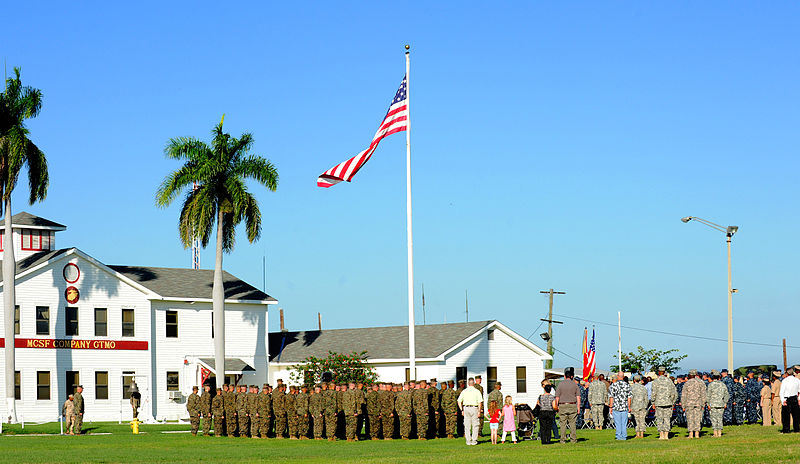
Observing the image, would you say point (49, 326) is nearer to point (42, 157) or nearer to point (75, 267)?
point (75, 267)

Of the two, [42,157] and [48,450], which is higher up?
[42,157]

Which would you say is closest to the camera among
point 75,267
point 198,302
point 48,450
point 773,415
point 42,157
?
point 48,450

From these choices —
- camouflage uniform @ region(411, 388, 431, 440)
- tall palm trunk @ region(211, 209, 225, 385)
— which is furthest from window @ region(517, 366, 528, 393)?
camouflage uniform @ region(411, 388, 431, 440)

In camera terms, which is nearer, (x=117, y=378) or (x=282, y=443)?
(x=282, y=443)

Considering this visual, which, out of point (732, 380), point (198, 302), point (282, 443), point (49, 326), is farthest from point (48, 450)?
point (198, 302)

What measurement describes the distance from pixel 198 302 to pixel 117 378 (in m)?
5.41

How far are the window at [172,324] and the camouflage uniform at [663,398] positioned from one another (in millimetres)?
31963

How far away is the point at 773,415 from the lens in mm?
32281

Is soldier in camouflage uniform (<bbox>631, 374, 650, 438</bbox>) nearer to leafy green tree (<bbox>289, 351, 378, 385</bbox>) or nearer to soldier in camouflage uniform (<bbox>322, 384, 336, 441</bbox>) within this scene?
soldier in camouflage uniform (<bbox>322, 384, 336, 441</bbox>)

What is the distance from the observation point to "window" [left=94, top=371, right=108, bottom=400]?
166 ft

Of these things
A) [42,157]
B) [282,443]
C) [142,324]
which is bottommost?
[282,443]

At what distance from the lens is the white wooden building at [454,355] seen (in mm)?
52188

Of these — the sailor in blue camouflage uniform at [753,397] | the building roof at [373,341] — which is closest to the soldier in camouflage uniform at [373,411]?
the sailor in blue camouflage uniform at [753,397]

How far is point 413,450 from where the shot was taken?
25.0m
